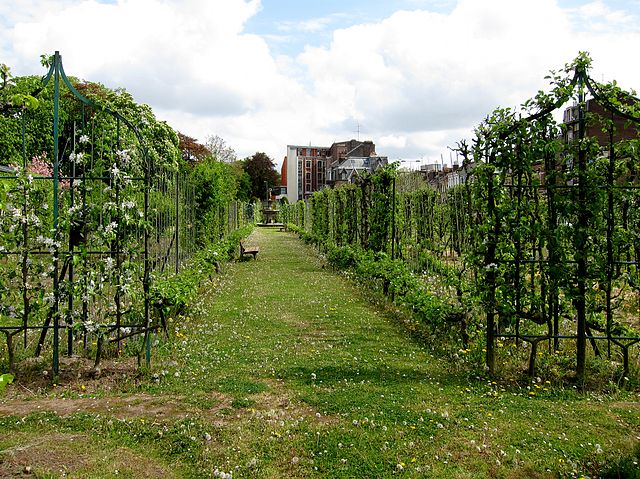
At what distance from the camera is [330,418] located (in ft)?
14.3

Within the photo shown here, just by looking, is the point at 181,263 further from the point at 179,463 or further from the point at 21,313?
the point at 179,463

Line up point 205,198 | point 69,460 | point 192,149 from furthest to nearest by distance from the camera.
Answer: point 192,149 < point 205,198 < point 69,460

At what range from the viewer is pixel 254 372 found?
221 inches

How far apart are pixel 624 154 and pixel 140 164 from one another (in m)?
4.94

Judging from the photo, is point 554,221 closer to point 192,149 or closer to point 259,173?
point 192,149

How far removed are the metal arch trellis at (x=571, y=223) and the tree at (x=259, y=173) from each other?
64.0 metres

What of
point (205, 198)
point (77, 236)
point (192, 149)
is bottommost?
point (77, 236)

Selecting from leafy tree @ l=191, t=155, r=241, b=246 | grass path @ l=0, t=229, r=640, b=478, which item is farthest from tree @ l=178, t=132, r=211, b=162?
grass path @ l=0, t=229, r=640, b=478

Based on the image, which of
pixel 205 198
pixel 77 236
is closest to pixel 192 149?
pixel 205 198

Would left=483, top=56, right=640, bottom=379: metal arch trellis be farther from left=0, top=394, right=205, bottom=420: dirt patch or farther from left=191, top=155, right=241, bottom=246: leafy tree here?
left=191, top=155, right=241, bottom=246: leafy tree

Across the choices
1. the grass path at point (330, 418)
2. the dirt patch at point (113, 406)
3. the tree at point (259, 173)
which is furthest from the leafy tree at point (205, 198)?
the tree at point (259, 173)

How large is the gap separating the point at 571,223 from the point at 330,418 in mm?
3053

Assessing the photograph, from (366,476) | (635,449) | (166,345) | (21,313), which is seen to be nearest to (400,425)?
(366,476)

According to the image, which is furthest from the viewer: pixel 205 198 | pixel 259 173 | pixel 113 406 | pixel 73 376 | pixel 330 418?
pixel 259 173
